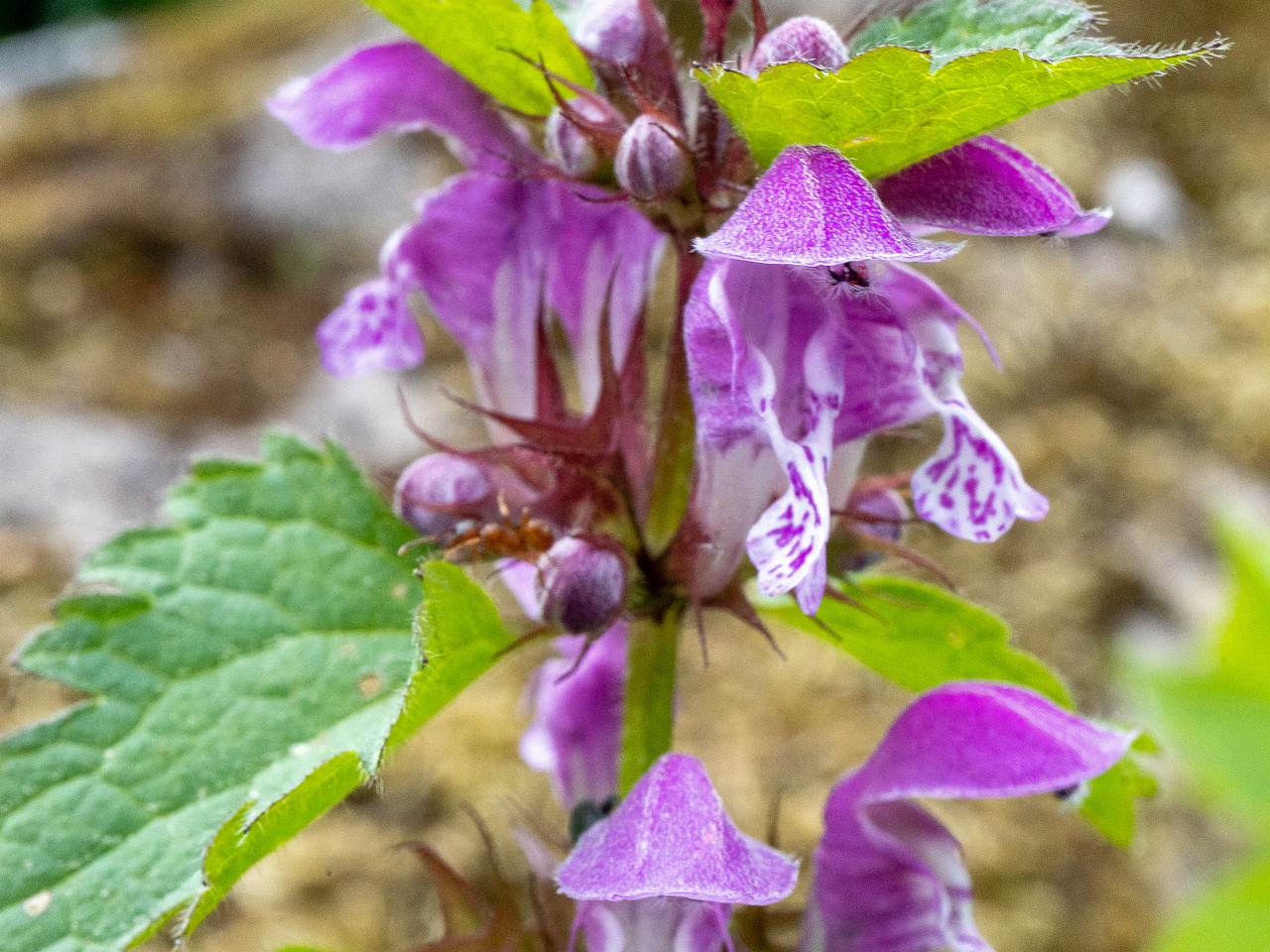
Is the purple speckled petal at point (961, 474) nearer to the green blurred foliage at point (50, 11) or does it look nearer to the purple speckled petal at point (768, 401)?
the purple speckled petal at point (768, 401)

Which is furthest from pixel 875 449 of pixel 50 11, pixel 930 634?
pixel 50 11

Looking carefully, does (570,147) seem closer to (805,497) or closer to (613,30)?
(613,30)

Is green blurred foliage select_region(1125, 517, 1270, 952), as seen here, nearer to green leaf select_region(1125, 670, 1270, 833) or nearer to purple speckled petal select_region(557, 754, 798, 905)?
green leaf select_region(1125, 670, 1270, 833)

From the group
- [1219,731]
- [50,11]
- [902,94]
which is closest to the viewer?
[902,94]

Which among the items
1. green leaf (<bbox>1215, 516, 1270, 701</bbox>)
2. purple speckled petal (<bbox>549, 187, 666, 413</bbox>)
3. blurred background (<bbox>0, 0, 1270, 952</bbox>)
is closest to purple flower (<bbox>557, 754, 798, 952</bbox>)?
purple speckled petal (<bbox>549, 187, 666, 413</bbox>)

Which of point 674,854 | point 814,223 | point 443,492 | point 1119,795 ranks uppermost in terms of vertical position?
point 814,223

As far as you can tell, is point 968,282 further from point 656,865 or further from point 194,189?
point 656,865

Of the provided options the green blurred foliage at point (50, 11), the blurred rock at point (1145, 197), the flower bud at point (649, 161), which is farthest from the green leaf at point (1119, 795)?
the green blurred foliage at point (50, 11)
